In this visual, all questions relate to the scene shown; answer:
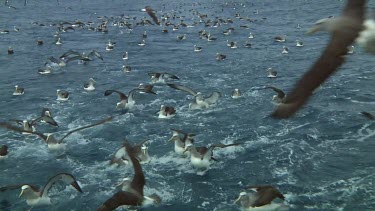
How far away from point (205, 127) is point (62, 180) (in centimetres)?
→ 740

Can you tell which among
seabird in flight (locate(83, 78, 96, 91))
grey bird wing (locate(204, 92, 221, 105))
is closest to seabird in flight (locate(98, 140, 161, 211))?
grey bird wing (locate(204, 92, 221, 105))

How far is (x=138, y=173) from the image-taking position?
14008mm

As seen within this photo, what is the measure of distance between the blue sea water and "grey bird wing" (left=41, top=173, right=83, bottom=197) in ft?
1.25

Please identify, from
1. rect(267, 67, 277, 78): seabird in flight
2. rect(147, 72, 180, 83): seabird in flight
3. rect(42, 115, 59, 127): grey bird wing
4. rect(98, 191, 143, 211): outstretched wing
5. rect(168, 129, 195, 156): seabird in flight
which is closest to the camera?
rect(98, 191, 143, 211): outstretched wing

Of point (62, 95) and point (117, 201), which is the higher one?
point (117, 201)

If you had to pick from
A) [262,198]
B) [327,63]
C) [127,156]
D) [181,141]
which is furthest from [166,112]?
[327,63]

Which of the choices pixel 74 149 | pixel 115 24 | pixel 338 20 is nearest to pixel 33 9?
pixel 115 24

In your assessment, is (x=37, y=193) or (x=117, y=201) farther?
(x=37, y=193)

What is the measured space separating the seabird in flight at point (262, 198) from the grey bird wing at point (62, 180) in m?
5.35

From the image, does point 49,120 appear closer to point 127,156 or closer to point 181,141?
point 127,156

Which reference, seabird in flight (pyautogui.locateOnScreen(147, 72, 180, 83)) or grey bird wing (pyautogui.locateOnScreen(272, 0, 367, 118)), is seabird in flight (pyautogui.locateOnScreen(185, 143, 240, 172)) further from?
seabird in flight (pyautogui.locateOnScreen(147, 72, 180, 83))

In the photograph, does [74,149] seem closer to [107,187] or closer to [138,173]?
[107,187]

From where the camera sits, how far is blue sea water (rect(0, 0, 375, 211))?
16.0m

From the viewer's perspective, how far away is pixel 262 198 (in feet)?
47.6
